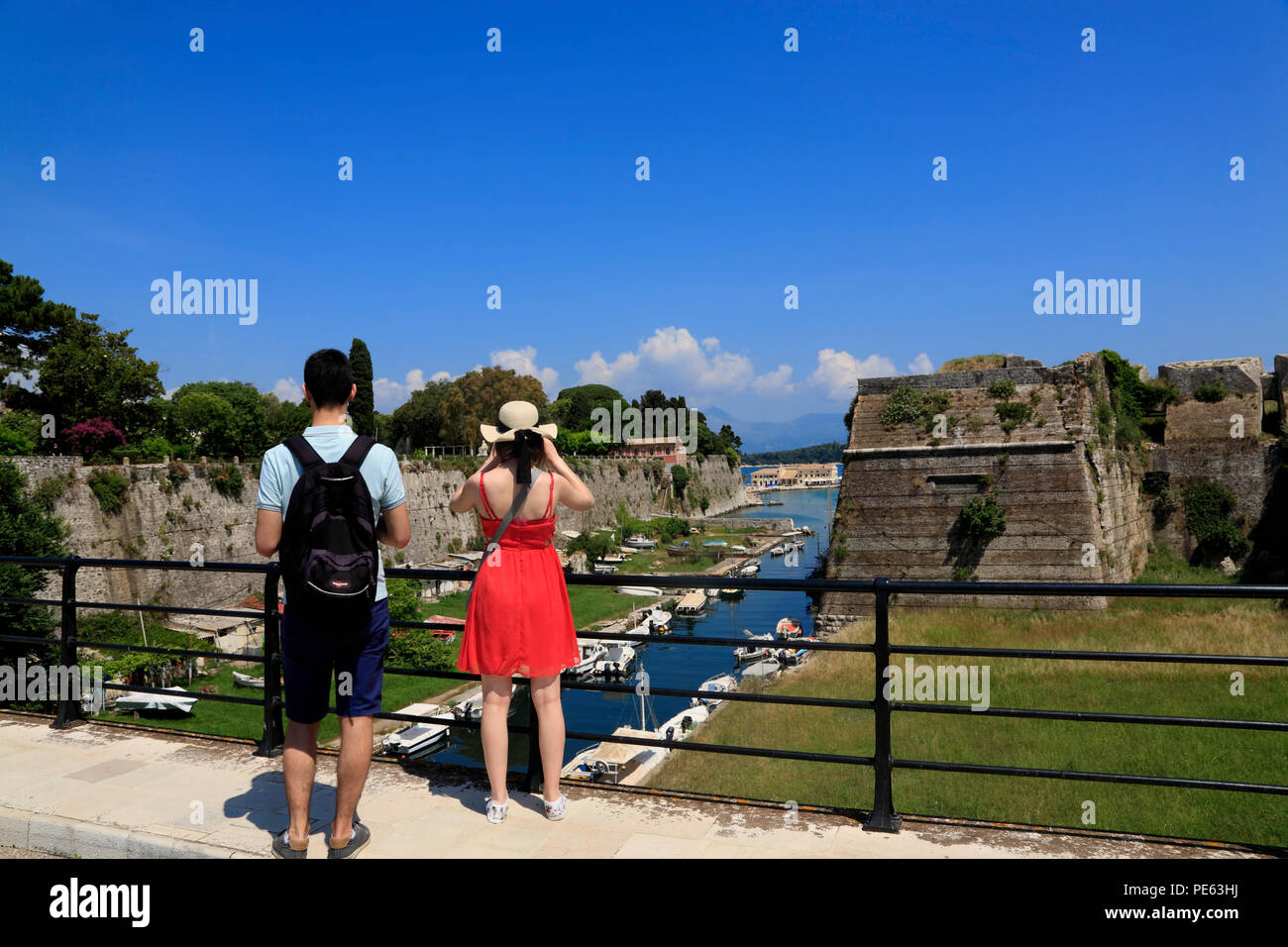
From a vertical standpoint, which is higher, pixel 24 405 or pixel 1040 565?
pixel 24 405

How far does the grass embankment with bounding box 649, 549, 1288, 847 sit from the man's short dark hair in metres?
5.61

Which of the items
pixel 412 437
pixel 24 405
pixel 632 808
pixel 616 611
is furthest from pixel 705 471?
pixel 632 808

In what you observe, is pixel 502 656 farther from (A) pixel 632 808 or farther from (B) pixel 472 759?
(B) pixel 472 759

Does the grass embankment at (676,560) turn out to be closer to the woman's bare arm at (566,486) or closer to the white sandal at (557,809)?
the white sandal at (557,809)

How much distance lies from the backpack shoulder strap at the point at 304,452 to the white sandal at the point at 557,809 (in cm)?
179

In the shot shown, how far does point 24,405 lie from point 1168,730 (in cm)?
3690

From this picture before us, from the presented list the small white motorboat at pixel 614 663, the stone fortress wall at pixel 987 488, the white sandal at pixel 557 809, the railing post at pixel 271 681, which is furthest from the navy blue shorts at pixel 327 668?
the small white motorboat at pixel 614 663

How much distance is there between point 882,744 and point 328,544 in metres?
2.46

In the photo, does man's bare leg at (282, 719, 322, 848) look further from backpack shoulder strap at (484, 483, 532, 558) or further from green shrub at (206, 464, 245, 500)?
green shrub at (206, 464, 245, 500)

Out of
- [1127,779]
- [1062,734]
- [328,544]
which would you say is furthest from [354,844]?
[1062,734]

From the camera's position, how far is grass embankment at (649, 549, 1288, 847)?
771 cm

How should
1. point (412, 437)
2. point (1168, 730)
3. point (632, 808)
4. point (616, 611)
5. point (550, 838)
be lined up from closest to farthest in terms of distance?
1. point (550, 838)
2. point (632, 808)
3. point (1168, 730)
4. point (616, 611)
5. point (412, 437)

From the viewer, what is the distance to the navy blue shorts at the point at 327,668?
10.4 feet
